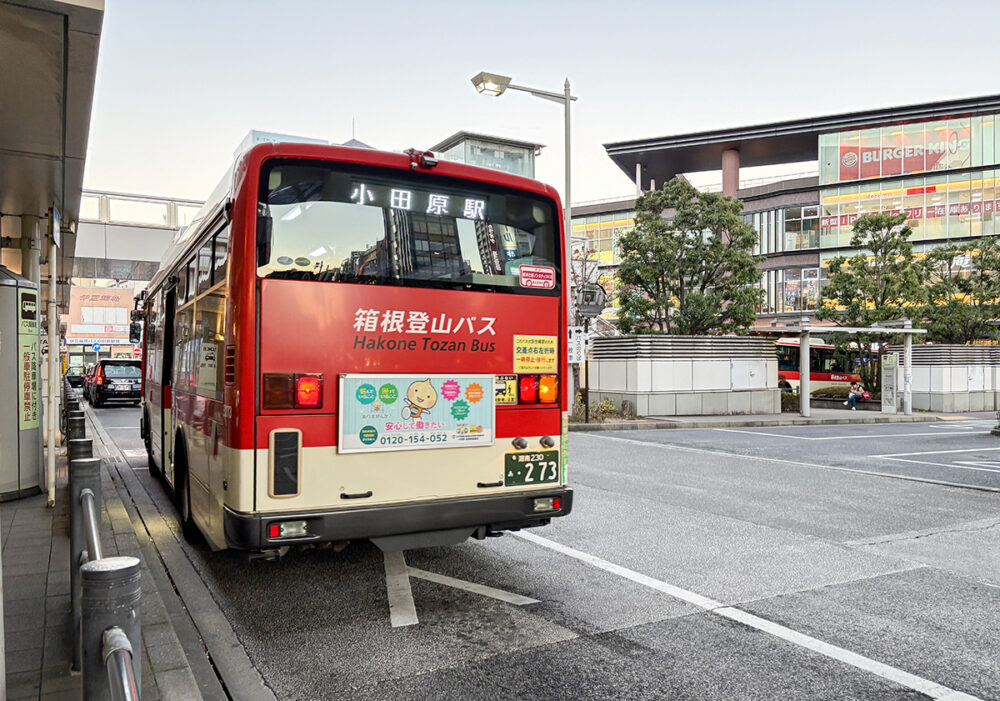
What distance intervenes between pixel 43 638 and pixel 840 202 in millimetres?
58189

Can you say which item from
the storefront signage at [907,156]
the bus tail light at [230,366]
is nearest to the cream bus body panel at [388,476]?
the bus tail light at [230,366]

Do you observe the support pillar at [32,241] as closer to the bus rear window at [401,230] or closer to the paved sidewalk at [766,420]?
the bus rear window at [401,230]

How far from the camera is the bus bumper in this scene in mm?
4910

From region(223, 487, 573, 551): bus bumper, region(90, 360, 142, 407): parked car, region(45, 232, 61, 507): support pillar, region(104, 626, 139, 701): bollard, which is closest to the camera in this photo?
region(104, 626, 139, 701): bollard

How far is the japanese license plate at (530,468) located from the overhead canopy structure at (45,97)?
153 inches

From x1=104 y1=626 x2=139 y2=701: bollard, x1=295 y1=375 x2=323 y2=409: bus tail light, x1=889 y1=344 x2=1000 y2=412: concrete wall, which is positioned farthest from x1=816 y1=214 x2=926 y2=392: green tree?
x1=104 y1=626 x2=139 y2=701: bollard

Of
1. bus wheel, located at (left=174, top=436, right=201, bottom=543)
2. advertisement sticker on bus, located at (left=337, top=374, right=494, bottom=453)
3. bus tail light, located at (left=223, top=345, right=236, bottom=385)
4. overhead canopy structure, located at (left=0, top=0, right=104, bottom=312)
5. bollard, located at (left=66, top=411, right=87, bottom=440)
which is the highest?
overhead canopy structure, located at (left=0, top=0, right=104, bottom=312)

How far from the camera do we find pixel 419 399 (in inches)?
216

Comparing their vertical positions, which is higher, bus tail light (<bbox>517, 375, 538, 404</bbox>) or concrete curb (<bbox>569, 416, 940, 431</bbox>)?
bus tail light (<bbox>517, 375, 538, 404</bbox>)

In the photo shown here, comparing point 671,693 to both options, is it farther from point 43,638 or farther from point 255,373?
point 43,638

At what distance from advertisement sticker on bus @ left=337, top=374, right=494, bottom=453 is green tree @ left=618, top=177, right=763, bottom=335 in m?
21.8

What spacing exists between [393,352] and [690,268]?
22948 mm

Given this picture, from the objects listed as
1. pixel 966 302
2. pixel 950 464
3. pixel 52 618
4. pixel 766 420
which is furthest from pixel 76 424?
pixel 966 302

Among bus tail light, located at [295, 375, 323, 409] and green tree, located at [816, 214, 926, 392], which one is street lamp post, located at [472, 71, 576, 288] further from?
green tree, located at [816, 214, 926, 392]
